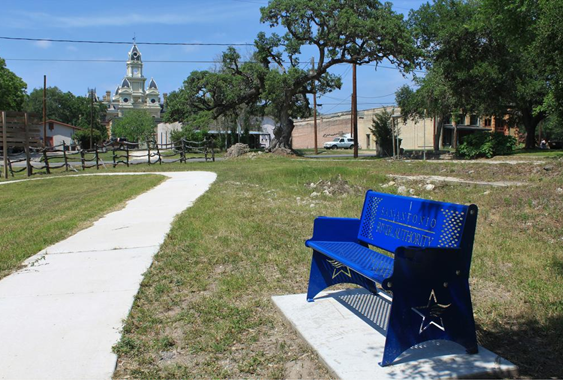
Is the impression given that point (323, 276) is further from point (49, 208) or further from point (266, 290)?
point (49, 208)

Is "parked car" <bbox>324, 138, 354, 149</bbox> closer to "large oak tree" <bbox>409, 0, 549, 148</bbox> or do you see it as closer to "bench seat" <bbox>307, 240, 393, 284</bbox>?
"large oak tree" <bbox>409, 0, 549, 148</bbox>

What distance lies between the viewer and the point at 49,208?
474 inches

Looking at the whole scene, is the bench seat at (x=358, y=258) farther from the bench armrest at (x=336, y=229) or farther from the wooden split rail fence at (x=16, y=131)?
the wooden split rail fence at (x=16, y=131)

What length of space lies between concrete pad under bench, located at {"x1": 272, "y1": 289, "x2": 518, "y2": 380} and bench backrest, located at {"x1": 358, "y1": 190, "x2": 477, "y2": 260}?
64 centimetres

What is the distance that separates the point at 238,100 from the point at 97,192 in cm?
2311

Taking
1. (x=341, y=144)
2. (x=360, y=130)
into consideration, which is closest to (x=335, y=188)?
(x=341, y=144)

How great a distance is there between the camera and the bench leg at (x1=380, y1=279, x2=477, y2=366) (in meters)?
3.29

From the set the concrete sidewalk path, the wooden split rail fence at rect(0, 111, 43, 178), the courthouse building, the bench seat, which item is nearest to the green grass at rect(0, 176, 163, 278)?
the concrete sidewalk path

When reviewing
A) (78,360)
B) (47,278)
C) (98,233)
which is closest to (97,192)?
(98,233)

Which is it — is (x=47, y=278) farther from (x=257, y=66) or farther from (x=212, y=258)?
(x=257, y=66)

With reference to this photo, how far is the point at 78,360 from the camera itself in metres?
3.43

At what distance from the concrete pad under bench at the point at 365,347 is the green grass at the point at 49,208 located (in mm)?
3703

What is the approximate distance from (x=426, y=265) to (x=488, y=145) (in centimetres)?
2830

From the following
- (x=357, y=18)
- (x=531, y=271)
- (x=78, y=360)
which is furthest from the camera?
(x=357, y=18)
